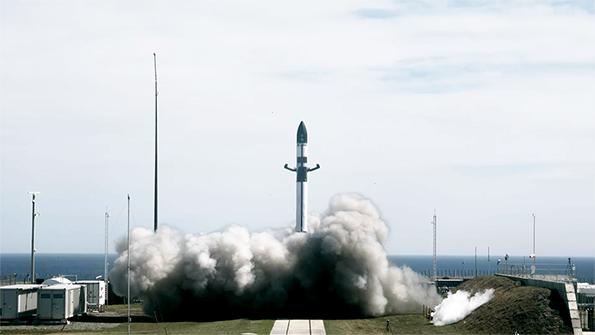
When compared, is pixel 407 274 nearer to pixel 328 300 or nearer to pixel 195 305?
pixel 328 300

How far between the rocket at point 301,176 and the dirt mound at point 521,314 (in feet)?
78.1

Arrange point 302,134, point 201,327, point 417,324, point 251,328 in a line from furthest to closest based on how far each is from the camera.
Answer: point 302,134, point 417,324, point 201,327, point 251,328

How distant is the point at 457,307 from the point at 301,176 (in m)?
24.1

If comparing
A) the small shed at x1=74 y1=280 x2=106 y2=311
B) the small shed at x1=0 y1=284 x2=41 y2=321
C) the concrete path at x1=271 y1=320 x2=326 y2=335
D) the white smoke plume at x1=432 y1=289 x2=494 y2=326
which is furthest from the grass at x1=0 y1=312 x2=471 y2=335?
the small shed at x1=74 y1=280 x2=106 y2=311

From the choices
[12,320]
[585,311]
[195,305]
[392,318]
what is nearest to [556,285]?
[585,311]

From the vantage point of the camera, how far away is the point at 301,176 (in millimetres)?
87625

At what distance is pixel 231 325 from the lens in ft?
213

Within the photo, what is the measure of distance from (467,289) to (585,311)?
66.4 ft

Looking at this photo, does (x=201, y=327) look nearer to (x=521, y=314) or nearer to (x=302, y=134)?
(x=521, y=314)

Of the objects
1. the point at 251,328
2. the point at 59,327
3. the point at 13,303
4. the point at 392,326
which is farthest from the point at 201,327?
the point at 13,303

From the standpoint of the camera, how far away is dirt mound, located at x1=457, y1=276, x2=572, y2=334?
5794 cm

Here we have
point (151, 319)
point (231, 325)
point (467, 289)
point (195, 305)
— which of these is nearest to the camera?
point (231, 325)

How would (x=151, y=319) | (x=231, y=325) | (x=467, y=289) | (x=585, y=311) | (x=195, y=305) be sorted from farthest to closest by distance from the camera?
(x=467, y=289) → (x=195, y=305) → (x=151, y=319) → (x=231, y=325) → (x=585, y=311)

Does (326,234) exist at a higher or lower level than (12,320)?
higher
